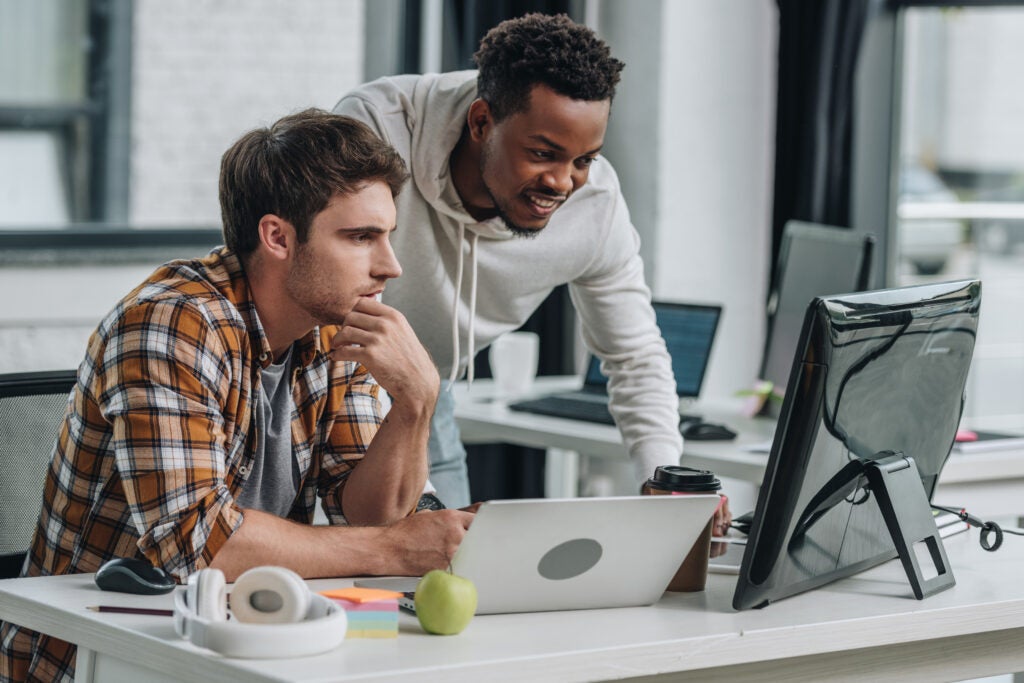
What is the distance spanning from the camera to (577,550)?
5.02 ft

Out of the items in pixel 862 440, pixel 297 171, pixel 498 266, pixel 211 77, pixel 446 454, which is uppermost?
pixel 211 77

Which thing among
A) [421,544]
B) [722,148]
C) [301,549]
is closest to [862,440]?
[421,544]

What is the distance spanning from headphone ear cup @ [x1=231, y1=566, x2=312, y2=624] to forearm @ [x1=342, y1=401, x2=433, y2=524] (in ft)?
1.60

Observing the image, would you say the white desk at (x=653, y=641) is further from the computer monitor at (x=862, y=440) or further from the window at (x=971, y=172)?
the window at (x=971, y=172)

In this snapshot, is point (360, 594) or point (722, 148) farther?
point (722, 148)

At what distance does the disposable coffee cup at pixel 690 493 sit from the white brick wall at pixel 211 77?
3.36m

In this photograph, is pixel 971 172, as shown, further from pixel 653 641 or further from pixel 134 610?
pixel 134 610

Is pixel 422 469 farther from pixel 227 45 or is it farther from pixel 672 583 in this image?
pixel 227 45

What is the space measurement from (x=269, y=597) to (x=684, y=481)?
1.62 feet

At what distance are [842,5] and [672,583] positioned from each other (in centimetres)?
235

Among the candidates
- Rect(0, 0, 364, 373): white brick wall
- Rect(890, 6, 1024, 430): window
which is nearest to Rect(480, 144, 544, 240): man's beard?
Rect(890, 6, 1024, 430): window

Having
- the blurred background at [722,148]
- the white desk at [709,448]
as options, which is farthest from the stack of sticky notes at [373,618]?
the blurred background at [722,148]

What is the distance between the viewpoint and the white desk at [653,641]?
1374 millimetres

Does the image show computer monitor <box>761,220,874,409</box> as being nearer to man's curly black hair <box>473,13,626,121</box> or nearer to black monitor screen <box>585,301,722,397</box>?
black monitor screen <box>585,301,722,397</box>
